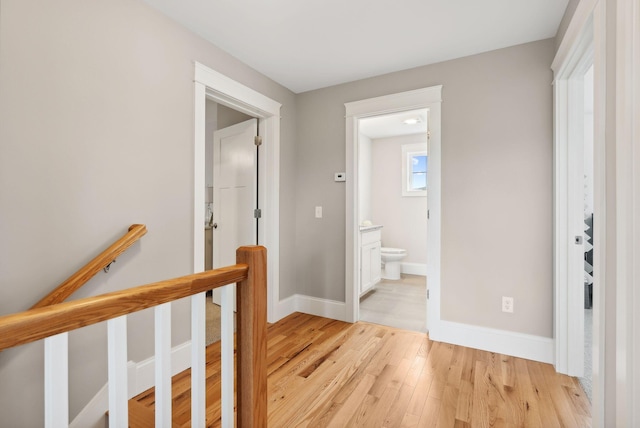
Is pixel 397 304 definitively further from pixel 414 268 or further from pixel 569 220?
pixel 569 220

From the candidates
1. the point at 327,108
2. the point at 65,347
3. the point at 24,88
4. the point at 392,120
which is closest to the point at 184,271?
the point at 24,88

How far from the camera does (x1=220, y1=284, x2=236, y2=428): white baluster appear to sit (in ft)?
3.11

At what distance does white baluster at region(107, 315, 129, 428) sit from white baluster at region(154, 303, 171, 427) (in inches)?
3.2

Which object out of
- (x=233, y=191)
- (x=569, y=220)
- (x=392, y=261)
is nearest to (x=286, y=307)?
(x=233, y=191)

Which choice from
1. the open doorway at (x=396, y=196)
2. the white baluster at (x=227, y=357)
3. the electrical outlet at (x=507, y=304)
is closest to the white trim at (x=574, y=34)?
the electrical outlet at (x=507, y=304)

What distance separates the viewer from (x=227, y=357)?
0.95m

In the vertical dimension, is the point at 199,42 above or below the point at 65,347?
above

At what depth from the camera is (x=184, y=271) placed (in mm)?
2053

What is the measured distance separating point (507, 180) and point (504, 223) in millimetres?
333

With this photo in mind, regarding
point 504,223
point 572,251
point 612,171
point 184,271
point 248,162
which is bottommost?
point 184,271

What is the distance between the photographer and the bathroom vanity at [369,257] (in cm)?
346

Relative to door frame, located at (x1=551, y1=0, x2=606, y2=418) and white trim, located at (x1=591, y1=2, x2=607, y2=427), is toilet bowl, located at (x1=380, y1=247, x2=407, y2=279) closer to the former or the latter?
door frame, located at (x1=551, y1=0, x2=606, y2=418)

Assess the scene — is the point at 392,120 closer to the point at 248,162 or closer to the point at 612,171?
the point at 248,162

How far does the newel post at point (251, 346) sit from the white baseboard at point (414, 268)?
439cm
